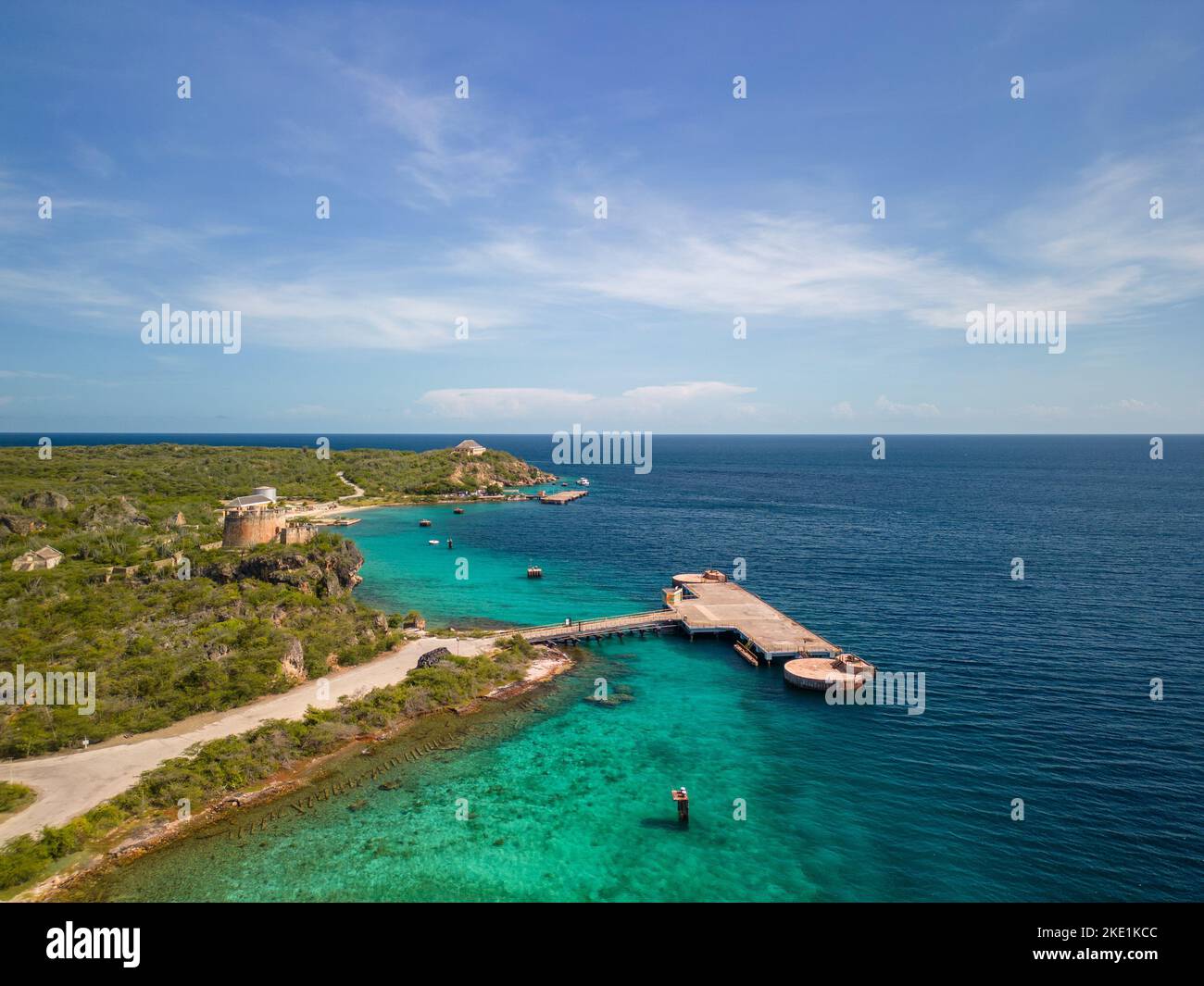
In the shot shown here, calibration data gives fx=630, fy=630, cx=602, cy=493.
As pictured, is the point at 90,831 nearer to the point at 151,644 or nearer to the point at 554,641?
the point at 151,644

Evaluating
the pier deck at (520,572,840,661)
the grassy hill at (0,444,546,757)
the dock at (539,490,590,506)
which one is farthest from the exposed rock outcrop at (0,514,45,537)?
the dock at (539,490,590,506)

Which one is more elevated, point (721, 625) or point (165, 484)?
point (165, 484)

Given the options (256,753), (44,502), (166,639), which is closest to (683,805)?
(256,753)

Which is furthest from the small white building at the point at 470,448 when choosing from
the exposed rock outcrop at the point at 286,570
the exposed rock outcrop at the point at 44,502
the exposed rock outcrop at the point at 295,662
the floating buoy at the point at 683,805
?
the floating buoy at the point at 683,805

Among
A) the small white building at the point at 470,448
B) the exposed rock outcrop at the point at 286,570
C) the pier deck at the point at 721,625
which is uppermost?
the small white building at the point at 470,448

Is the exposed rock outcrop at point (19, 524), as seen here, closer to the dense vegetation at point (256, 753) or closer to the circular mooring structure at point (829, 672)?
the dense vegetation at point (256, 753)

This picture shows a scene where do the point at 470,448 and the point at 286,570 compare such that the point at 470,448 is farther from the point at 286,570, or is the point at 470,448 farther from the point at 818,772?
the point at 818,772

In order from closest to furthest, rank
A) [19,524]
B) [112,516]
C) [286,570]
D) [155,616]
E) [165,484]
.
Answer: [155,616], [286,570], [19,524], [112,516], [165,484]

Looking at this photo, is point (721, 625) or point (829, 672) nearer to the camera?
point (829, 672)
